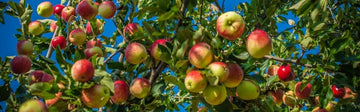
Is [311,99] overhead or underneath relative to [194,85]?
underneath

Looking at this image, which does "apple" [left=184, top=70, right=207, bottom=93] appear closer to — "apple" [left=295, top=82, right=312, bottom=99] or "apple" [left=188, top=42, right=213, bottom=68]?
"apple" [left=188, top=42, right=213, bottom=68]

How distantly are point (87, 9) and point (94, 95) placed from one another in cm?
96

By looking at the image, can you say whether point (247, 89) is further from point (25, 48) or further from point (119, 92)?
point (25, 48)

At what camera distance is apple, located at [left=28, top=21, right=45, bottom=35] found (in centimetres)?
276

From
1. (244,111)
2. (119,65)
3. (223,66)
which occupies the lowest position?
(244,111)

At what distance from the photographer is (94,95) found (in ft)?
5.40

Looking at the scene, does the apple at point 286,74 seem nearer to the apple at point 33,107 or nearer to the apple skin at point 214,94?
the apple skin at point 214,94

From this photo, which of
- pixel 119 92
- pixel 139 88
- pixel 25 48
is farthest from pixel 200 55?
pixel 25 48

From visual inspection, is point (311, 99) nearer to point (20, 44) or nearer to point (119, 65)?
point (119, 65)

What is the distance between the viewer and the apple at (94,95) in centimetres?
165

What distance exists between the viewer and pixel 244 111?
2.05 metres

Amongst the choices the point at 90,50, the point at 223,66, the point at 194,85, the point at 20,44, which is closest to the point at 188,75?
the point at 194,85

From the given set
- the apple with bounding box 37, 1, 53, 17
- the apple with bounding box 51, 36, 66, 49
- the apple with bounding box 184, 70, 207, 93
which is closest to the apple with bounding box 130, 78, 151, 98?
the apple with bounding box 184, 70, 207, 93

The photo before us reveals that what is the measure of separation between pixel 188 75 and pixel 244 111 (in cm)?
60
